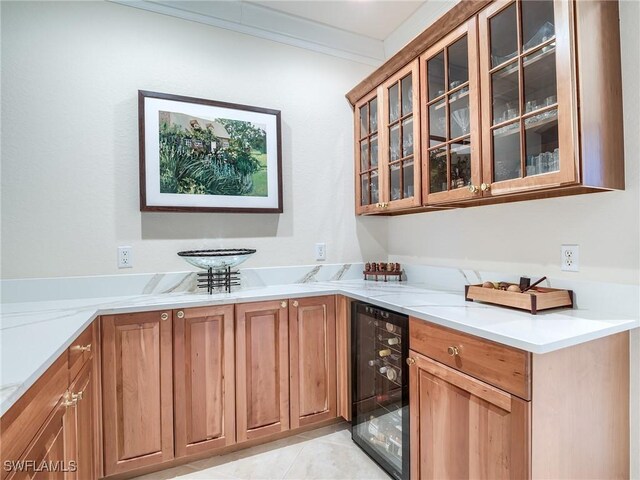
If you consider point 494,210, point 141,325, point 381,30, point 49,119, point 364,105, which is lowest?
point 141,325

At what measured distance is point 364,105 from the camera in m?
2.51

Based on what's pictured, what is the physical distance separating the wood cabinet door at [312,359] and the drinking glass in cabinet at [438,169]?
875 millimetres

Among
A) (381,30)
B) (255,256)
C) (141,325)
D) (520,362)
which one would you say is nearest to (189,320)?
(141,325)

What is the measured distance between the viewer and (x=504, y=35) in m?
1.49

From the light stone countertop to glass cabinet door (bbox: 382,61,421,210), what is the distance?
588mm

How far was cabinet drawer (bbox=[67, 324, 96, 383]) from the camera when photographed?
1246mm

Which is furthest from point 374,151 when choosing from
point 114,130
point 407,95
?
point 114,130

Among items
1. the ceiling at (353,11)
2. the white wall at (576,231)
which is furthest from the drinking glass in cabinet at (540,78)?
the ceiling at (353,11)

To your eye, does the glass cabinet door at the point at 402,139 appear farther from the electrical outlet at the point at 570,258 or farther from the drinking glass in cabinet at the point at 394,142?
the electrical outlet at the point at 570,258

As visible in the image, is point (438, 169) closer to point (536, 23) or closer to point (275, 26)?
point (536, 23)

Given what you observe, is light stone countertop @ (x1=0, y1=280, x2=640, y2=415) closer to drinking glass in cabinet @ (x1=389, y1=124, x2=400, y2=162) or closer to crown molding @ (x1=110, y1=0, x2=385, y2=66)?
drinking glass in cabinet @ (x1=389, y1=124, x2=400, y2=162)

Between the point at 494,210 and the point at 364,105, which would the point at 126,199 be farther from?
the point at 494,210

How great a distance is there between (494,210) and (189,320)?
172 centimetres

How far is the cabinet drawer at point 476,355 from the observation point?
1.09 meters
